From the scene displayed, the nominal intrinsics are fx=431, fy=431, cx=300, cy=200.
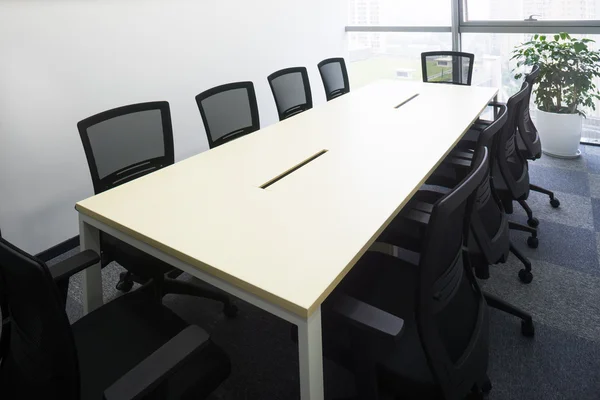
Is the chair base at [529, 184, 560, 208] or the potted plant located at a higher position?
the potted plant

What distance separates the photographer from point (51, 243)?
2.81 m

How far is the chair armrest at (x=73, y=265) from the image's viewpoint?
1399 millimetres

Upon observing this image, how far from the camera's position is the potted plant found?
11.8 feet

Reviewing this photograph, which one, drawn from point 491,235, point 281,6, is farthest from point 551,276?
point 281,6

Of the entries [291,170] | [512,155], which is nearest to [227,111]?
[291,170]

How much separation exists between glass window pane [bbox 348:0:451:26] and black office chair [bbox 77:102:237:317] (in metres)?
3.62

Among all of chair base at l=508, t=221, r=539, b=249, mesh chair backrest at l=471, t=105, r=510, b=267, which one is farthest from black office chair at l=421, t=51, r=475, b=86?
mesh chair backrest at l=471, t=105, r=510, b=267

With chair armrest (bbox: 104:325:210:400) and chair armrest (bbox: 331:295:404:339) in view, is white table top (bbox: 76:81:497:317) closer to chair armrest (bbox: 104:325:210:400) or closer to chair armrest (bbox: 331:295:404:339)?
chair armrest (bbox: 331:295:404:339)

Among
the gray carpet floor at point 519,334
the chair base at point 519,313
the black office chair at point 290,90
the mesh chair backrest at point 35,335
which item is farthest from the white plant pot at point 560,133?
the mesh chair backrest at point 35,335

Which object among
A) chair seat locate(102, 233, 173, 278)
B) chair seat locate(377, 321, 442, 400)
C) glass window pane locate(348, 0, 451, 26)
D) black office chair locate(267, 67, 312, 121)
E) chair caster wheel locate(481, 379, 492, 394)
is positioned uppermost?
glass window pane locate(348, 0, 451, 26)

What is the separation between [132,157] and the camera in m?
2.20

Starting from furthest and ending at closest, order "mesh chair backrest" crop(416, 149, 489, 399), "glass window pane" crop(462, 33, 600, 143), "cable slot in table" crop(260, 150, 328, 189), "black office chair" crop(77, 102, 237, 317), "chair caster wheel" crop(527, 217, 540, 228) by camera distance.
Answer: "glass window pane" crop(462, 33, 600, 143) < "chair caster wheel" crop(527, 217, 540, 228) < "black office chair" crop(77, 102, 237, 317) < "cable slot in table" crop(260, 150, 328, 189) < "mesh chair backrest" crop(416, 149, 489, 399)

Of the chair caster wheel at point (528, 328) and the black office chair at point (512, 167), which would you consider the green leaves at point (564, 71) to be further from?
the chair caster wheel at point (528, 328)

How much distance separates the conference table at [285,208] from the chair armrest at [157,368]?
0.19 meters
